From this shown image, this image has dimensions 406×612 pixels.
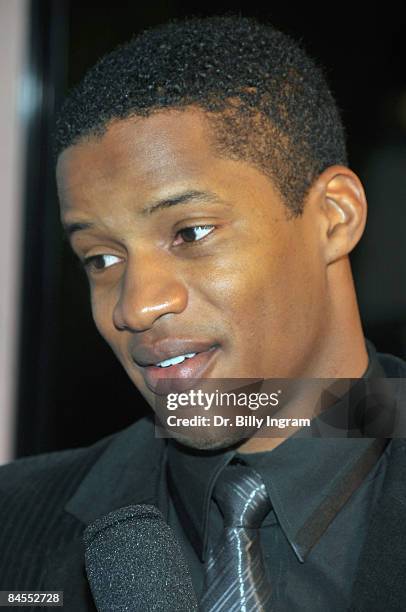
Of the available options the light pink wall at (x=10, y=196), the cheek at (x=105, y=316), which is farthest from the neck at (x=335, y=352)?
the light pink wall at (x=10, y=196)

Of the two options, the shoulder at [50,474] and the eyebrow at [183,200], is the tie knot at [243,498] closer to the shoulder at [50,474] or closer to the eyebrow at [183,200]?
the shoulder at [50,474]

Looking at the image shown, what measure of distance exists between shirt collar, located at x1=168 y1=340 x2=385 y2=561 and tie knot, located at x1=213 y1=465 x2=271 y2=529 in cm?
1

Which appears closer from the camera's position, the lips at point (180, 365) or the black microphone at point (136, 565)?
the black microphone at point (136, 565)

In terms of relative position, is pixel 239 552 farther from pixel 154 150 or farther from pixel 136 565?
pixel 154 150

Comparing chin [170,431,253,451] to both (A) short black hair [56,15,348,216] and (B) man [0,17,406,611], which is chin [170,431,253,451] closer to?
(B) man [0,17,406,611]

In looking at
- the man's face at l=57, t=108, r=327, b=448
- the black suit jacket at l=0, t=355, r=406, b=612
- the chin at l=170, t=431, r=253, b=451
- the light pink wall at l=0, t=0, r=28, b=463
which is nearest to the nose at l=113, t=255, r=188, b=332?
the man's face at l=57, t=108, r=327, b=448

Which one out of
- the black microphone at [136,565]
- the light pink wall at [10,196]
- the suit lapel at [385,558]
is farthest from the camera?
the light pink wall at [10,196]

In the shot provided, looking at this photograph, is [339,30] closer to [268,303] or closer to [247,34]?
[247,34]

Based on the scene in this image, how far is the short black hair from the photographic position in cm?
100

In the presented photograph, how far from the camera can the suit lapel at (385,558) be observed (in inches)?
34.7

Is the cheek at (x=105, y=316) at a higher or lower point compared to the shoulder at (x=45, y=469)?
higher

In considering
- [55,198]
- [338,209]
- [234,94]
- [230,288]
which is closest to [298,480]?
[230,288]

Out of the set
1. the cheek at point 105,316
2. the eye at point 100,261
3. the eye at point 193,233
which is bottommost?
the cheek at point 105,316

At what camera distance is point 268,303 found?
102 centimetres
